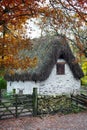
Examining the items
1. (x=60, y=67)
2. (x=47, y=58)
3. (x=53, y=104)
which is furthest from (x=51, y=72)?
(x=53, y=104)

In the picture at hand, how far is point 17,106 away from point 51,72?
11494mm

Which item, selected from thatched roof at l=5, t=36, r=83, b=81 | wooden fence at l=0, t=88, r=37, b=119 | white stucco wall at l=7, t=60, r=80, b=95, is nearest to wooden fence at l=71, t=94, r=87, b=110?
wooden fence at l=0, t=88, r=37, b=119

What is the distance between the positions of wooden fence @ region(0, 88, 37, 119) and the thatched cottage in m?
8.89

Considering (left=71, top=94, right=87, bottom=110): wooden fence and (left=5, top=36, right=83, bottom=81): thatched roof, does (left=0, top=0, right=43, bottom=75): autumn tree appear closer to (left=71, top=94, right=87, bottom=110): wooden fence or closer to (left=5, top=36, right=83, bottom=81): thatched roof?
(left=71, top=94, right=87, bottom=110): wooden fence

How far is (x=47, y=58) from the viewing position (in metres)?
30.2

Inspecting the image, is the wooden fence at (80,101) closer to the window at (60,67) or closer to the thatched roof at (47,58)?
the thatched roof at (47,58)

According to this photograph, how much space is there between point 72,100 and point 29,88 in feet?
28.3

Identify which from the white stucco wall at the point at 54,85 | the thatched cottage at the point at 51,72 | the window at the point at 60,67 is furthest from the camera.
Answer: the window at the point at 60,67


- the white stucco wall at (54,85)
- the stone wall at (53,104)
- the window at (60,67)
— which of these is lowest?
the stone wall at (53,104)

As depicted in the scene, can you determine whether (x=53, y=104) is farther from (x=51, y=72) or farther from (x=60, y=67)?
(x=60, y=67)

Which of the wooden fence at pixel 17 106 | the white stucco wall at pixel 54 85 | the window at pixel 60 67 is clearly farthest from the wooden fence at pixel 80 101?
the window at pixel 60 67

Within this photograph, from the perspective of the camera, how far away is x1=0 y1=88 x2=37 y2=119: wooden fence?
19188 millimetres

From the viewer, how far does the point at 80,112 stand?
21766 millimetres

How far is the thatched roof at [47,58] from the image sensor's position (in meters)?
29.7
